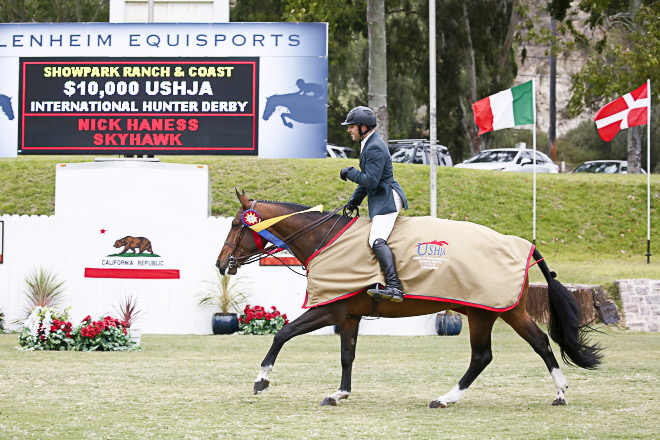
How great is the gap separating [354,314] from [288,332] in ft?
2.46

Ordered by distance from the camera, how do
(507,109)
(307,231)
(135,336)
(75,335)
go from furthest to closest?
1. (507,109)
2. (135,336)
3. (75,335)
4. (307,231)

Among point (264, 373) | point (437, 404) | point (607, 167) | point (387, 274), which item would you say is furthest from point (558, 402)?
point (607, 167)

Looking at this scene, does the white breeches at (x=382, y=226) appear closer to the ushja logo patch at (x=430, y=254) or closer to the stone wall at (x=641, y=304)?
the ushja logo patch at (x=430, y=254)

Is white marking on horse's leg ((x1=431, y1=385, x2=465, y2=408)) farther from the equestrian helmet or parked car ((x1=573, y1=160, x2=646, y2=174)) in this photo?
parked car ((x1=573, y1=160, x2=646, y2=174))

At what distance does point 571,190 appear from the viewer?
92.8 ft

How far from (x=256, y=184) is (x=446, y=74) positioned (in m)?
19.7

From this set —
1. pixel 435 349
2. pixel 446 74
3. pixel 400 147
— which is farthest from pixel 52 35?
pixel 446 74

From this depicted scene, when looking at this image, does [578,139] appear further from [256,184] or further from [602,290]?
[602,290]

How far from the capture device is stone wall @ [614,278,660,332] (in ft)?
55.1

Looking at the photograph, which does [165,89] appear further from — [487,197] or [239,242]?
[487,197]

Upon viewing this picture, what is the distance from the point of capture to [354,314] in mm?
8445

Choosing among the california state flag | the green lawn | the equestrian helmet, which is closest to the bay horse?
the equestrian helmet

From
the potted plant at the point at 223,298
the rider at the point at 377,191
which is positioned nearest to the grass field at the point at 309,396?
the rider at the point at 377,191

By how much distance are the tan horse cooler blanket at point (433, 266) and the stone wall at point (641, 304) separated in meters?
9.34
